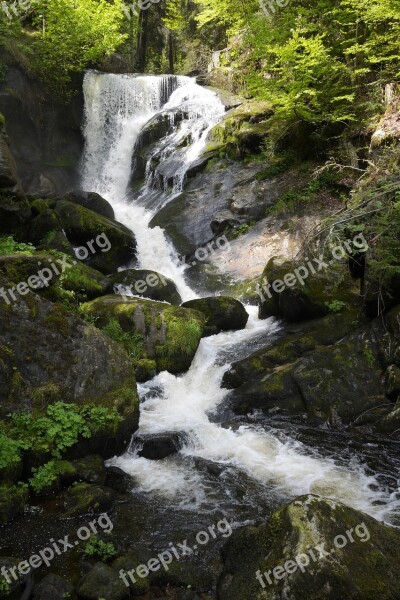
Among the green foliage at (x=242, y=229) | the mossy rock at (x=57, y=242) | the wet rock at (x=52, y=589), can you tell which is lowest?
the wet rock at (x=52, y=589)

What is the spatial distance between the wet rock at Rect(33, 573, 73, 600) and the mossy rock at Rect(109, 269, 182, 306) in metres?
8.54

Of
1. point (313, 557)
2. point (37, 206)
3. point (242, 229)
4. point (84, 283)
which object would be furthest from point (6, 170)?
point (313, 557)

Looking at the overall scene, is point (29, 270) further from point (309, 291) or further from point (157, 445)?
point (309, 291)

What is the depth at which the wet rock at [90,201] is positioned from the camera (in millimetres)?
16203

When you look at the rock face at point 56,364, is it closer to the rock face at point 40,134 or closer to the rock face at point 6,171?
the rock face at point 6,171

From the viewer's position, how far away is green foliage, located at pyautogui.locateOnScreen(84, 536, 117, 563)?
4969mm

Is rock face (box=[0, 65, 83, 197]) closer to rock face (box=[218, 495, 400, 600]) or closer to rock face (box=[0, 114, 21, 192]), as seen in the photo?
rock face (box=[0, 114, 21, 192])

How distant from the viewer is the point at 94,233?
14141 millimetres

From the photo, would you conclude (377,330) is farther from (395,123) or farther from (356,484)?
(395,123)

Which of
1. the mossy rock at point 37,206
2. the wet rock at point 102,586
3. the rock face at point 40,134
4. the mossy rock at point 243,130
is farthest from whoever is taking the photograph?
the rock face at point 40,134

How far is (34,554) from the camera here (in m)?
5.06

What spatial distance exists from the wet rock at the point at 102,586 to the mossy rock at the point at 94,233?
412 inches

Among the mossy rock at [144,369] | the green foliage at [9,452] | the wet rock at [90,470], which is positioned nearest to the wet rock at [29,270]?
the mossy rock at [144,369]

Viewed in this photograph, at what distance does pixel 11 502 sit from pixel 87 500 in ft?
2.98
